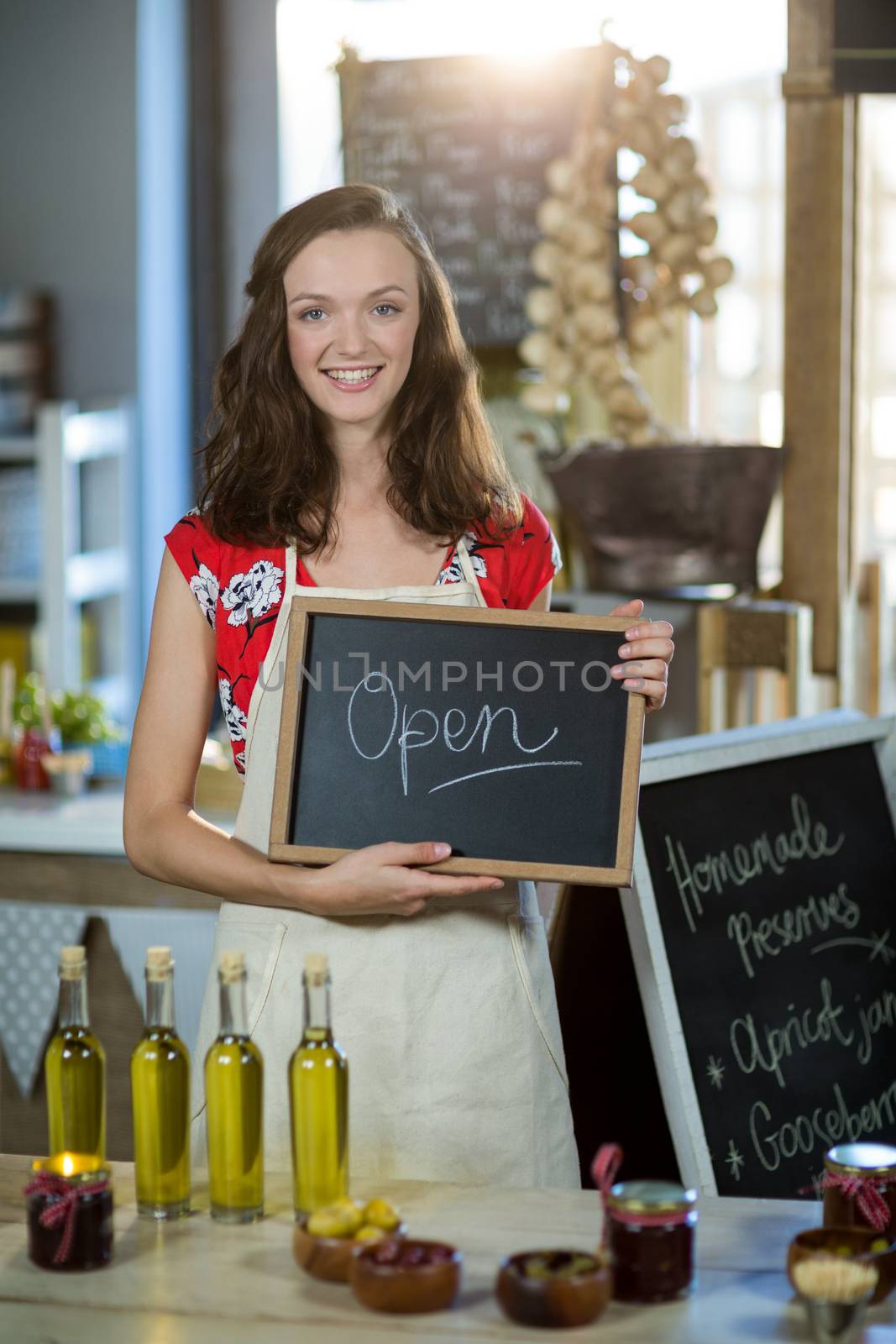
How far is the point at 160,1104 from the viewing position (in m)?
1.24

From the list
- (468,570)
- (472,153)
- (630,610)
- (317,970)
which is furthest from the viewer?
(472,153)

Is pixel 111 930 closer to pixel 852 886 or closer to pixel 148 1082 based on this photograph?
pixel 852 886

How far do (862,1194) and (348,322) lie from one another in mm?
929

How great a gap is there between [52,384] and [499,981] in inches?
142

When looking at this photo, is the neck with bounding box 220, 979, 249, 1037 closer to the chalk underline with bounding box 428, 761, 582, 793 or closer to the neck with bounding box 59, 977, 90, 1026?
the neck with bounding box 59, 977, 90, 1026

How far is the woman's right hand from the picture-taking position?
147 cm

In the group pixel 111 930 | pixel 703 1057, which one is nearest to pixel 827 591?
pixel 703 1057

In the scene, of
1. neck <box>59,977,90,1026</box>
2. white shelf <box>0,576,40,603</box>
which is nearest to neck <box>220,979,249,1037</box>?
neck <box>59,977,90,1026</box>

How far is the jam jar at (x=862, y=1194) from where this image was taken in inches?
48.7

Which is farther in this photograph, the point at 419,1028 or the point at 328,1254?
the point at 419,1028

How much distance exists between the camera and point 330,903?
4.94 ft

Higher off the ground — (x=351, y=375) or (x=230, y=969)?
(x=351, y=375)

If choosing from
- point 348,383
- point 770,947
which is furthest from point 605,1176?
point 770,947

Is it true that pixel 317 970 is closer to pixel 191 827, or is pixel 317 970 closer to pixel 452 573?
pixel 191 827
